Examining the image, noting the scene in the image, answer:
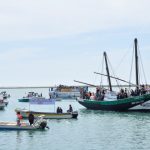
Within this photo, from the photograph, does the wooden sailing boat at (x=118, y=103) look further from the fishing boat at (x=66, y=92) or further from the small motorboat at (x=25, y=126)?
the fishing boat at (x=66, y=92)

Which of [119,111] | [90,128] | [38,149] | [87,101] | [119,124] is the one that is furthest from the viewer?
[87,101]

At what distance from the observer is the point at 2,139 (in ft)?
135

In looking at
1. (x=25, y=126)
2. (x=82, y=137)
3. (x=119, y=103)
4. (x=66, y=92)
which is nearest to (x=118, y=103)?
(x=119, y=103)

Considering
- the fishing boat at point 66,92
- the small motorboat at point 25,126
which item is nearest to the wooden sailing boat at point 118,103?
the small motorboat at point 25,126

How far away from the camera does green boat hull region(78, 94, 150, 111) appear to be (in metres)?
71.4

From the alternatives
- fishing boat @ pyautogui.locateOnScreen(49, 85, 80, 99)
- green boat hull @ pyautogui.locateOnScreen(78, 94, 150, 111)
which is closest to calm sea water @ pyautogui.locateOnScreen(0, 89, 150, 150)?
green boat hull @ pyautogui.locateOnScreen(78, 94, 150, 111)

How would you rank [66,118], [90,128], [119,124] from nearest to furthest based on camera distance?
[90,128] < [119,124] < [66,118]

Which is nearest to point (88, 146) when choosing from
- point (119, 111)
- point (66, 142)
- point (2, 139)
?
point (66, 142)

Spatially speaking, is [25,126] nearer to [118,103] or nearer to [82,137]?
[82,137]

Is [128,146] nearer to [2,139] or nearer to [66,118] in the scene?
[2,139]

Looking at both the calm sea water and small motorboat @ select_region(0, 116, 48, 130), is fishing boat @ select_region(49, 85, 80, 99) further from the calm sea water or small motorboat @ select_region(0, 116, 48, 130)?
small motorboat @ select_region(0, 116, 48, 130)

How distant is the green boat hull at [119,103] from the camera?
234 ft

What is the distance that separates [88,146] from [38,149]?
A: 3770mm

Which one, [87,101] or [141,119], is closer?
[141,119]
